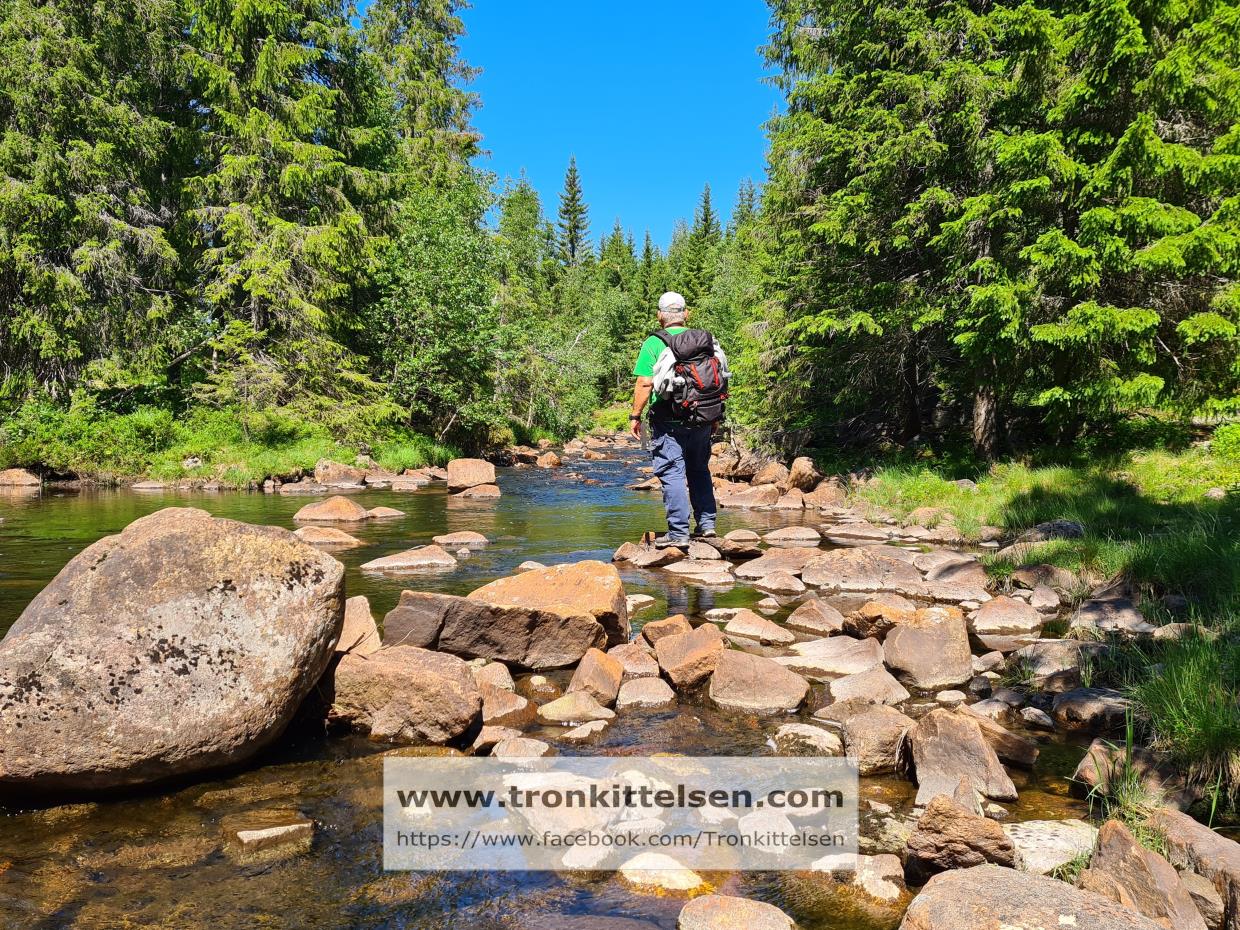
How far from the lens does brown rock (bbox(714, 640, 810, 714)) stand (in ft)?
15.7

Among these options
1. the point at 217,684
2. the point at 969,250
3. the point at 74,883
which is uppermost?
the point at 969,250

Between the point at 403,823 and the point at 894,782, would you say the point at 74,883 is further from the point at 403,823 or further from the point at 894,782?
the point at 894,782

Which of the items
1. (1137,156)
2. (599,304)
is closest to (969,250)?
(1137,156)

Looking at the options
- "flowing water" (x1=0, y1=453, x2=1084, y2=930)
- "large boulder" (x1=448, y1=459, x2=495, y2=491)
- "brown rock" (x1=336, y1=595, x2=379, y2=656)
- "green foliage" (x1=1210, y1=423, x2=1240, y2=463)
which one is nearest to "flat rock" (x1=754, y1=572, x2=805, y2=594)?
"flowing water" (x1=0, y1=453, x2=1084, y2=930)

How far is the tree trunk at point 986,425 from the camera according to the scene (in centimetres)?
1548

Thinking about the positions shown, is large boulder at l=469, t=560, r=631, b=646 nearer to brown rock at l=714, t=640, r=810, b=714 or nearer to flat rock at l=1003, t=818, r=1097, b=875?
brown rock at l=714, t=640, r=810, b=714

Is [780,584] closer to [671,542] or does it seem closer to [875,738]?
[671,542]

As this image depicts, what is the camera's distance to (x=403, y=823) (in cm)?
339

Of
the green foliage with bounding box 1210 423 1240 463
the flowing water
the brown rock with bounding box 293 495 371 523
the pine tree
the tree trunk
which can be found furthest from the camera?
the pine tree

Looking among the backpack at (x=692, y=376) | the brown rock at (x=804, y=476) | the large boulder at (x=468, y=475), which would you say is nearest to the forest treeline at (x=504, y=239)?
the brown rock at (x=804, y=476)

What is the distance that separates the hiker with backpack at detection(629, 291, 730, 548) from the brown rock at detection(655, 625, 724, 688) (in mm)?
3212

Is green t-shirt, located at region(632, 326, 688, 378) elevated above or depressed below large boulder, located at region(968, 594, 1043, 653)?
above

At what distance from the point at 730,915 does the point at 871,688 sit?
2661mm

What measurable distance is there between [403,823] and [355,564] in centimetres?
597
